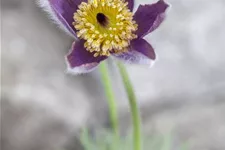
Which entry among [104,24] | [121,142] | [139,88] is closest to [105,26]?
[104,24]

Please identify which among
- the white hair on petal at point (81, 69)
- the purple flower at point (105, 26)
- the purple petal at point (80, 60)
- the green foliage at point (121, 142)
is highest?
the purple flower at point (105, 26)

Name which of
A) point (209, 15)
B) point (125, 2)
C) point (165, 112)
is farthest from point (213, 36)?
point (125, 2)

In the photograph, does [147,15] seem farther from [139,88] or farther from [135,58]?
[139,88]

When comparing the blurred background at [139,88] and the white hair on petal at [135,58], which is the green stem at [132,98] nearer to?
the white hair on petal at [135,58]

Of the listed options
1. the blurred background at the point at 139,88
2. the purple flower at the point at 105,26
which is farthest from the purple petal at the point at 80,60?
the blurred background at the point at 139,88

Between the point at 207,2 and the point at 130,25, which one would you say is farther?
the point at 207,2

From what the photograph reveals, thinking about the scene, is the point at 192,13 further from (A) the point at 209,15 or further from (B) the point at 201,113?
(B) the point at 201,113

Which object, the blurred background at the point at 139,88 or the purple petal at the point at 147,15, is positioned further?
the blurred background at the point at 139,88

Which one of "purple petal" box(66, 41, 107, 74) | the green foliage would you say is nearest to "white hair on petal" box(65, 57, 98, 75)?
"purple petal" box(66, 41, 107, 74)

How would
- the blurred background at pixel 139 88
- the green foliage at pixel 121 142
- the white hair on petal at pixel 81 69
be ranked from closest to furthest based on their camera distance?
the white hair on petal at pixel 81 69 → the green foliage at pixel 121 142 → the blurred background at pixel 139 88
